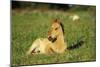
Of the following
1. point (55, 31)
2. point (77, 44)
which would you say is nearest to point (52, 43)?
point (55, 31)

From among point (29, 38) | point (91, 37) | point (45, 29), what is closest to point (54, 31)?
point (45, 29)

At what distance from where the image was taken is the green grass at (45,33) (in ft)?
6.98

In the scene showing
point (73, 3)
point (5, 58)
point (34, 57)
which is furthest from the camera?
point (73, 3)

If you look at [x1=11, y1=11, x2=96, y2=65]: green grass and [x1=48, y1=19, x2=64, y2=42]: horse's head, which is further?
[x1=48, y1=19, x2=64, y2=42]: horse's head

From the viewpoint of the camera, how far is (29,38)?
2.18 meters

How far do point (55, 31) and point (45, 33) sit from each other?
0.13 meters

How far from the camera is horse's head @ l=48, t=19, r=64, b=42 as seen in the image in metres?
2.27

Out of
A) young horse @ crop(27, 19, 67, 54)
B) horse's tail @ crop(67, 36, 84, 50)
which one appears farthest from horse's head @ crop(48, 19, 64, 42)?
horse's tail @ crop(67, 36, 84, 50)

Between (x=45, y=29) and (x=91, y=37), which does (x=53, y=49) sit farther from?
(x=91, y=37)

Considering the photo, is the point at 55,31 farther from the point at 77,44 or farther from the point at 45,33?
the point at 77,44

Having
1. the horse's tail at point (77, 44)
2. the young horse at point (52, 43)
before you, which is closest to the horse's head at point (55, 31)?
the young horse at point (52, 43)

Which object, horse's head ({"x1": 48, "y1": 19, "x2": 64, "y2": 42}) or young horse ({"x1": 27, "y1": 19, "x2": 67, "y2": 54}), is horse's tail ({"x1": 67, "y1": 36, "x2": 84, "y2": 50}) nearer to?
young horse ({"x1": 27, "y1": 19, "x2": 67, "y2": 54})

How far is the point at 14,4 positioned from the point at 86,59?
1092 mm

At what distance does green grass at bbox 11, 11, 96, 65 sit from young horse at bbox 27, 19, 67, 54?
5cm
